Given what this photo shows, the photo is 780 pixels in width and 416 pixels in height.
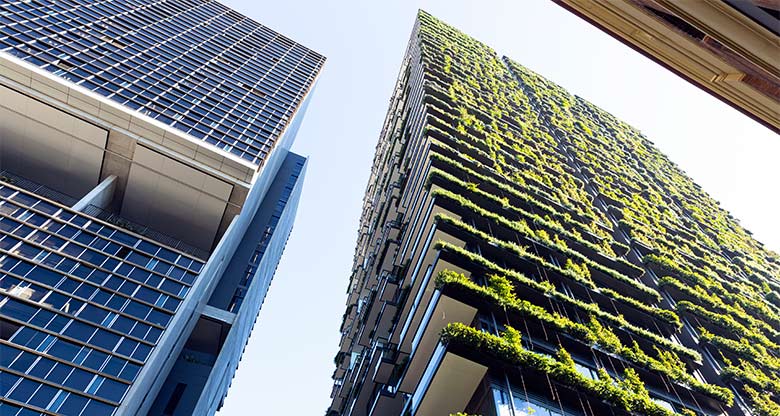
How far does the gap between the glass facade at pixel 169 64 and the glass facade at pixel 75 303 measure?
15.6 m

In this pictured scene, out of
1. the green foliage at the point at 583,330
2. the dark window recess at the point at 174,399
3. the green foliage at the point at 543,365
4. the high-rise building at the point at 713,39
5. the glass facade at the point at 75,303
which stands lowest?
the dark window recess at the point at 174,399

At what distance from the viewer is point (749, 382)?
1037 inches

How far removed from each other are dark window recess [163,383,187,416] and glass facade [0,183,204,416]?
44.0 ft

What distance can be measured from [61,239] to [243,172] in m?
18.1

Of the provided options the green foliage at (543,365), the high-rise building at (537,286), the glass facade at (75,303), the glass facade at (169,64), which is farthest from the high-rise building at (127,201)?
the green foliage at (543,365)

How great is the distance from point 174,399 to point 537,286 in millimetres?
38420

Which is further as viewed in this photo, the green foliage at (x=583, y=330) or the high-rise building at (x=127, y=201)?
the high-rise building at (x=127, y=201)

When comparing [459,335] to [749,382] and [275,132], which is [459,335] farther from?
[275,132]

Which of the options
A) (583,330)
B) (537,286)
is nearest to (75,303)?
(537,286)

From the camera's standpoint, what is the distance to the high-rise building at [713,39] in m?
8.18

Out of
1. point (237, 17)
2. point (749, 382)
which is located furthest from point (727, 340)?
point (237, 17)

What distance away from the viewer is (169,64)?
191 ft

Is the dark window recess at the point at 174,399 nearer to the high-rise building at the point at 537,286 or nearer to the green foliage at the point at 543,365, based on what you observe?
the high-rise building at the point at 537,286

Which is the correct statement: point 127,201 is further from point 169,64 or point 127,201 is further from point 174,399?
point 174,399
